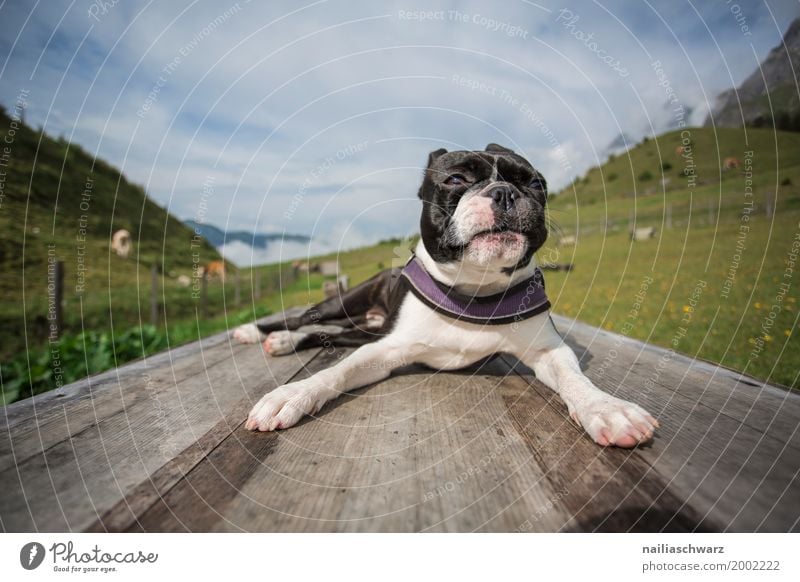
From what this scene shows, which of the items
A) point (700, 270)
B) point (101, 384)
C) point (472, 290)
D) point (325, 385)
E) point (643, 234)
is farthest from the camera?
point (643, 234)

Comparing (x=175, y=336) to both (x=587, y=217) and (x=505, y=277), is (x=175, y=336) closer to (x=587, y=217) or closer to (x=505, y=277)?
(x=505, y=277)

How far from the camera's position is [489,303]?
2967 mm

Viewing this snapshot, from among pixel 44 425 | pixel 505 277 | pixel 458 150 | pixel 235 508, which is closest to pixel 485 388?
pixel 505 277

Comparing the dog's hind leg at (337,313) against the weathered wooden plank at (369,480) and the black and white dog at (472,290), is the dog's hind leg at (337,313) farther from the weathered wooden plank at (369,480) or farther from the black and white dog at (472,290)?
the weathered wooden plank at (369,480)

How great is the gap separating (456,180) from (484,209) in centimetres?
60

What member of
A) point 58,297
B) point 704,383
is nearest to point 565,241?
point 704,383

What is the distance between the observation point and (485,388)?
272 cm

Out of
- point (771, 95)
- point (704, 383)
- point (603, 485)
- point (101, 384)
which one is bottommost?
point (704, 383)

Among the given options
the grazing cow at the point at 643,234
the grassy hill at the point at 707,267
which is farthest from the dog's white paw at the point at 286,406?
the grazing cow at the point at 643,234

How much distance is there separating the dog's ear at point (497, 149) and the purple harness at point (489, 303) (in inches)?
43.0

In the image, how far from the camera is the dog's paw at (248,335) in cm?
458

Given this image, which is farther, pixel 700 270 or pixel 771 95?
pixel 700 270

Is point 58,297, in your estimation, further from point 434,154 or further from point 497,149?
point 497,149

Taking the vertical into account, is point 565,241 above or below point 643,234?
above
